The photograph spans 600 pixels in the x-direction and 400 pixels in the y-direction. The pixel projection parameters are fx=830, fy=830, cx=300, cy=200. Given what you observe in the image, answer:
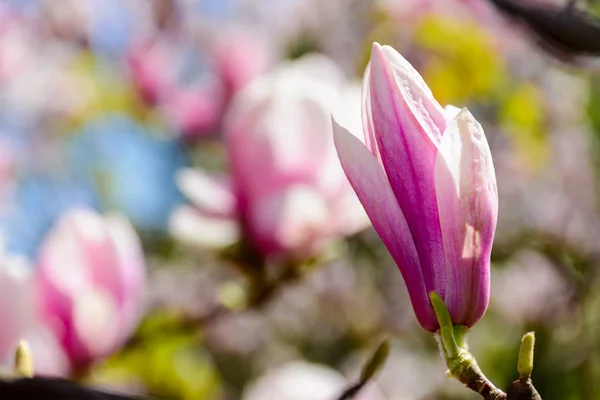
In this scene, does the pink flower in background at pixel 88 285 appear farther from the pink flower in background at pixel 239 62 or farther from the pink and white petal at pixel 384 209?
the pink flower in background at pixel 239 62

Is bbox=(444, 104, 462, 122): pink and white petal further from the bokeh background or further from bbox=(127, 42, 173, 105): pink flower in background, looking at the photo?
bbox=(127, 42, 173, 105): pink flower in background

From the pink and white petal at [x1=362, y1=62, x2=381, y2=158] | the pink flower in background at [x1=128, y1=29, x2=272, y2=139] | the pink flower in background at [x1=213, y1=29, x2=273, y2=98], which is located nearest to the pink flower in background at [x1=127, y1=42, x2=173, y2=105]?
the pink flower in background at [x1=128, y1=29, x2=272, y2=139]

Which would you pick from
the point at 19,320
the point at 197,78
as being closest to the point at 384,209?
the point at 19,320

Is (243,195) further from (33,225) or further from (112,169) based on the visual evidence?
(112,169)

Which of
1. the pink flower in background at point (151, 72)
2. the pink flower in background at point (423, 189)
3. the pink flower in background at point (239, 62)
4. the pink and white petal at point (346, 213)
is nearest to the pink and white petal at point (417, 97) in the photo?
the pink flower in background at point (423, 189)

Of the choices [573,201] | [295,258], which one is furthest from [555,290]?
[295,258]
